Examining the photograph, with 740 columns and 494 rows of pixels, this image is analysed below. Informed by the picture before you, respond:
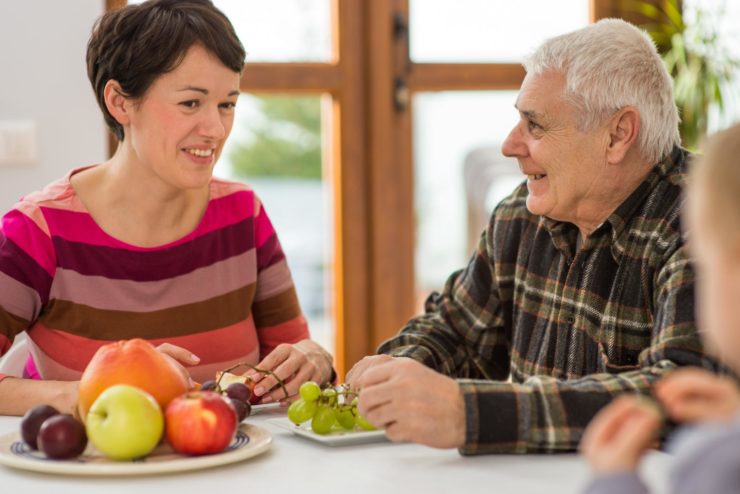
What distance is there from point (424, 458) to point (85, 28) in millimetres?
2187

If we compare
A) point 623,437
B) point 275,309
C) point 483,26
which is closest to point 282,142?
point 483,26

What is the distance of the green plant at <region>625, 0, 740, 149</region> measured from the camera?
151 inches

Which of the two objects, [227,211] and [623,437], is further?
[227,211]

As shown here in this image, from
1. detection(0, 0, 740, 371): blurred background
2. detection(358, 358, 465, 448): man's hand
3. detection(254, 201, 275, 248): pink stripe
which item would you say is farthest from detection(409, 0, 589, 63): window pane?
detection(358, 358, 465, 448): man's hand

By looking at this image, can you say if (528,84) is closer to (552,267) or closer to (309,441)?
(552,267)

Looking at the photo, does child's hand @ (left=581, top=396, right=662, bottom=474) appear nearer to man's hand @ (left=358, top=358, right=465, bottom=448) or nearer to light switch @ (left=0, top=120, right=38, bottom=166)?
man's hand @ (left=358, top=358, right=465, bottom=448)

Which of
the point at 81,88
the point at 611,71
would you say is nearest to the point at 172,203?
the point at 611,71

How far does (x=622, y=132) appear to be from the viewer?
1805 mm

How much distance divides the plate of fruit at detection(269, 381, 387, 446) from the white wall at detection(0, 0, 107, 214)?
1.84 meters

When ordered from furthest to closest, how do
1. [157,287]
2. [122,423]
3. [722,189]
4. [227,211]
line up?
[227,211] → [157,287] → [122,423] → [722,189]

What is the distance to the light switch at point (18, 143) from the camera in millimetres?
3033

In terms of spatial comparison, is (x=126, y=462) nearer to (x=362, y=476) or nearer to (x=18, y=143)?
(x=362, y=476)

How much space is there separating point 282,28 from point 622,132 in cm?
208

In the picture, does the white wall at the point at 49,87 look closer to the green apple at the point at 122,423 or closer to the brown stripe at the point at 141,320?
the brown stripe at the point at 141,320
